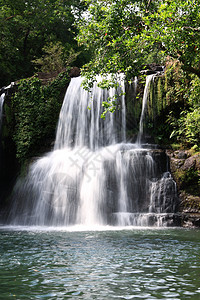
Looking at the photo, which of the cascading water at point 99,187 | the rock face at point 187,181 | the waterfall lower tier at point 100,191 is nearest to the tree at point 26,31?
the cascading water at point 99,187

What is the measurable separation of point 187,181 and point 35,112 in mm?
9825

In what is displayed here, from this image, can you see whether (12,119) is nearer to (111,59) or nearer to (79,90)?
(79,90)

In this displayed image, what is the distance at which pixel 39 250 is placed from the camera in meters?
7.71

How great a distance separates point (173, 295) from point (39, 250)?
4047 mm

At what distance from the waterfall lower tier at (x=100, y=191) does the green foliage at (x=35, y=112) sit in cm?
308

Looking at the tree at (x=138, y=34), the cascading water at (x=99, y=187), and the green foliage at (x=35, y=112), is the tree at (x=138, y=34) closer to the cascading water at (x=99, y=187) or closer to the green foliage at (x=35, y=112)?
the cascading water at (x=99, y=187)

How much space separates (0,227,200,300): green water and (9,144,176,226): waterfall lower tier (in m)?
4.49

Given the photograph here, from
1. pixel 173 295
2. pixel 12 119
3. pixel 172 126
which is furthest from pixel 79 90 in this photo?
pixel 173 295

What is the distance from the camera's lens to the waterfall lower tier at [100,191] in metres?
13.8

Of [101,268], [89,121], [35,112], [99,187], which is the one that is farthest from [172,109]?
[101,268]

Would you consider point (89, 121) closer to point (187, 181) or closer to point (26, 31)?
point (187, 181)

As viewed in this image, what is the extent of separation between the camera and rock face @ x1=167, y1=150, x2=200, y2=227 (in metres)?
13.2

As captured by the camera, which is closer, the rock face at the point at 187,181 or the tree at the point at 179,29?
the tree at the point at 179,29

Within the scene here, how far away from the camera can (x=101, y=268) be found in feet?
19.1
